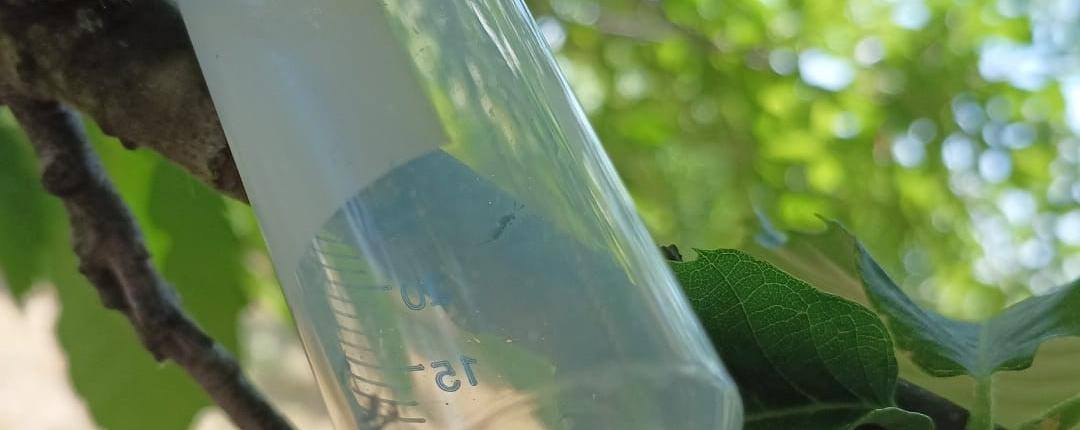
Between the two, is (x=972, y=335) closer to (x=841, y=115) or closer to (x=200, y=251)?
(x=200, y=251)

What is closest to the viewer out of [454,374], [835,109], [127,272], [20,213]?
[454,374]

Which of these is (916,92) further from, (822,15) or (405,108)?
(405,108)

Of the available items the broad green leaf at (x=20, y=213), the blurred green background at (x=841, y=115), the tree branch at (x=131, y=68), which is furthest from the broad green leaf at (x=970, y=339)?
the blurred green background at (x=841, y=115)

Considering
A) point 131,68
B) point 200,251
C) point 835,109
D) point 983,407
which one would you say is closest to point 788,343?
point 983,407

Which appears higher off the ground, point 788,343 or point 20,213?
point 788,343

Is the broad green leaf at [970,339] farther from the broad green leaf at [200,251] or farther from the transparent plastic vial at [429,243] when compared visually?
the broad green leaf at [200,251]

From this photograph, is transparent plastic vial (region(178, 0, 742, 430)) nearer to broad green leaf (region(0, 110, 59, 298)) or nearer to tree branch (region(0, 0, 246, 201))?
tree branch (region(0, 0, 246, 201))

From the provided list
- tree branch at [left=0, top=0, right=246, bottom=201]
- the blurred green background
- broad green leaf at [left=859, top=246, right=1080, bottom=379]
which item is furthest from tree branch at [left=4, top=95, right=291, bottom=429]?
the blurred green background
